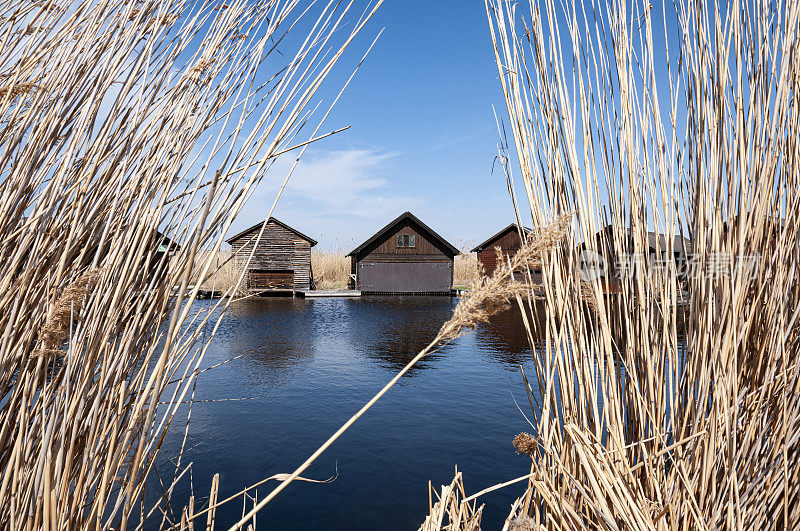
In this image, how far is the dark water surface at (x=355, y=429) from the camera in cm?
507

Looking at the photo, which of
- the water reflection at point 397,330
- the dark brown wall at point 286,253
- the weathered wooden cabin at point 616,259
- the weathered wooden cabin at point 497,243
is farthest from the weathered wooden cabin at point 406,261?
the weathered wooden cabin at point 616,259

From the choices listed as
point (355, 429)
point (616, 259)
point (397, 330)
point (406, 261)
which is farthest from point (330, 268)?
point (616, 259)

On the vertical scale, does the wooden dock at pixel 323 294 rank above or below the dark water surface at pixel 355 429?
above

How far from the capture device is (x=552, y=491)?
1510 millimetres

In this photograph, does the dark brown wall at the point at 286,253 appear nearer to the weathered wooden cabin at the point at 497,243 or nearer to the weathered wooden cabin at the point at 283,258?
the weathered wooden cabin at the point at 283,258

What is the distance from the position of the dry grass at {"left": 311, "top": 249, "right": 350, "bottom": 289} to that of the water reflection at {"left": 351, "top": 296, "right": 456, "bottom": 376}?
1270cm

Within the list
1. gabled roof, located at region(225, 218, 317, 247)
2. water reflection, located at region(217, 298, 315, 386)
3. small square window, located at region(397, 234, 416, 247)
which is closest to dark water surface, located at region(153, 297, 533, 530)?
water reflection, located at region(217, 298, 315, 386)

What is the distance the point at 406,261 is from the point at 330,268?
29.3 ft

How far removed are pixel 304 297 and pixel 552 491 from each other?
27.0m

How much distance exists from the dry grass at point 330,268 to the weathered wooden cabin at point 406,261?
6587 mm

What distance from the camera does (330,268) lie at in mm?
37438

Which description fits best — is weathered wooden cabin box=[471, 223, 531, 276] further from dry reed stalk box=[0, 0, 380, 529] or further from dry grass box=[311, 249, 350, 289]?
dry reed stalk box=[0, 0, 380, 529]

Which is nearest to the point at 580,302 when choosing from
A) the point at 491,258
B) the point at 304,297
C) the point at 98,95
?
A: the point at 98,95

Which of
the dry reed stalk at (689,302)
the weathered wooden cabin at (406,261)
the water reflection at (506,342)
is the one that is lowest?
the water reflection at (506,342)
